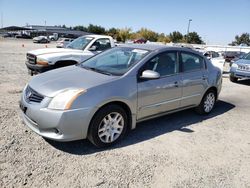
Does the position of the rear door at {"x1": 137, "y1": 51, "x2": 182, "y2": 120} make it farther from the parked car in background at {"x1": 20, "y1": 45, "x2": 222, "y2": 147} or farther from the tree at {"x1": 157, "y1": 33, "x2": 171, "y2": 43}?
the tree at {"x1": 157, "y1": 33, "x2": 171, "y2": 43}

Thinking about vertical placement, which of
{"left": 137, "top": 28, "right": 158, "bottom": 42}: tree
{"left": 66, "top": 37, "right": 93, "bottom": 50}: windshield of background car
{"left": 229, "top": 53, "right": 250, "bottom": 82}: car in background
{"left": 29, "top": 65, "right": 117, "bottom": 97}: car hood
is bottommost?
{"left": 229, "top": 53, "right": 250, "bottom": 82}: car in background

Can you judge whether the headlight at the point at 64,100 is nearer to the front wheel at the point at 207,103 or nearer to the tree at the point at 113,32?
the front wheel at the point at 207,103

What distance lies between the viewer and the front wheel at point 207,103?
6.10m

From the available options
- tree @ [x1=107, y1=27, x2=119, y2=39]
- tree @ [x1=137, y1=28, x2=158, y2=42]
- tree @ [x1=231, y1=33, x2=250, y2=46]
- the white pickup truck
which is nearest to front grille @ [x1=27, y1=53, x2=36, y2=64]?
the white pickup truck

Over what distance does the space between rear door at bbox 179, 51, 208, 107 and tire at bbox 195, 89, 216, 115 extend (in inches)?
8.3

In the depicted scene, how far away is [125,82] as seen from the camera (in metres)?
4.25

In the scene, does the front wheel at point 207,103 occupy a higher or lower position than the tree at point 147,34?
lower

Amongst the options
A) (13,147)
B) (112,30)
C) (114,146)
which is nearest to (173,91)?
(114,146)

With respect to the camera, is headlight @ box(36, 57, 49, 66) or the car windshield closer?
the car windshield

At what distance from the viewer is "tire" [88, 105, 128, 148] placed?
395 cm

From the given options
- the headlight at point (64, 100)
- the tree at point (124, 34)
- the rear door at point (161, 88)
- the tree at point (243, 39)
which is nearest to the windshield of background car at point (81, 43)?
the rear door at point (161, 88)

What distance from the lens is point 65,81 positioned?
4.16 meters

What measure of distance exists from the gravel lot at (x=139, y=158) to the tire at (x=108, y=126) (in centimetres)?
15

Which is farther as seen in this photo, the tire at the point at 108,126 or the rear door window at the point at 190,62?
the rear door window at the point at 190,62
